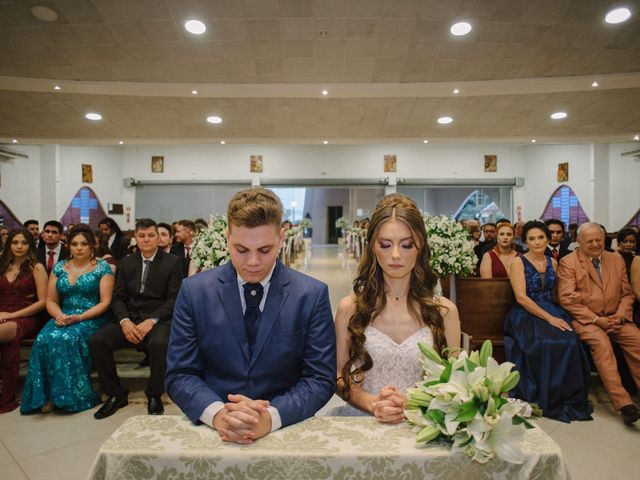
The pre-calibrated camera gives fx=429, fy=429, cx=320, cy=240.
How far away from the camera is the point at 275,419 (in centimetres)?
133

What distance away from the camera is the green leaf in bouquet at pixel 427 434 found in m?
1.17

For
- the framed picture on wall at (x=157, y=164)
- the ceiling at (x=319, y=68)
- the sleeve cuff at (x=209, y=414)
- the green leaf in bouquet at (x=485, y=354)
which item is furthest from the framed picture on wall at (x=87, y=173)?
the green leaf in bouquet at (x=485, y=354)

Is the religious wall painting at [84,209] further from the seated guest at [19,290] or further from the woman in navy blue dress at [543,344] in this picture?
the woman in navy blue dress at [543,344]

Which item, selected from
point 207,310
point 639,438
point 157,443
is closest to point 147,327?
point 207,310

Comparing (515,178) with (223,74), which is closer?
(223,74)

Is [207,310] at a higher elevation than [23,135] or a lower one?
lower

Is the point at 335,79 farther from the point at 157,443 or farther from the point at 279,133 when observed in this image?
the point at 157,443

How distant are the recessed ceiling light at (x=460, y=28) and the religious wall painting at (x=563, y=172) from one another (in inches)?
490

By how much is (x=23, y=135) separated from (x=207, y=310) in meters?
13.8

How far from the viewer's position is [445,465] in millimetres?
1163

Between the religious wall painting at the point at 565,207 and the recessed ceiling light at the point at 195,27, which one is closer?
the recessed ceiling light at the point at 195,27

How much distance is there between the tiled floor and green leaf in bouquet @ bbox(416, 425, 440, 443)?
2.32 metres

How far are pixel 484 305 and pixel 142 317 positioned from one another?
3418mm

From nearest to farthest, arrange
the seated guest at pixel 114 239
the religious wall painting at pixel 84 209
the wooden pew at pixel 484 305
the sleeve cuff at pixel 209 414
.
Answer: the sleeve cuff at pixel 209 414 < the wooden pew at pixel 484 305 < the seated guest at pixel 114 239 < the religious wall painting at pixel 84 209
